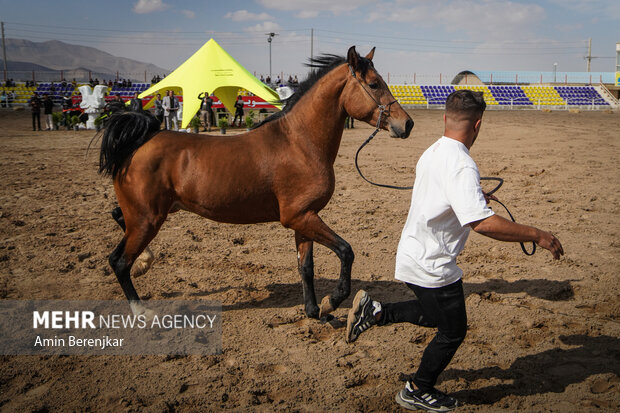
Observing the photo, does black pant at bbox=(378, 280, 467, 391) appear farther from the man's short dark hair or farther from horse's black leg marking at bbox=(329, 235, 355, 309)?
horse's black leg marking at bbox=(329, 235, 355, 309)

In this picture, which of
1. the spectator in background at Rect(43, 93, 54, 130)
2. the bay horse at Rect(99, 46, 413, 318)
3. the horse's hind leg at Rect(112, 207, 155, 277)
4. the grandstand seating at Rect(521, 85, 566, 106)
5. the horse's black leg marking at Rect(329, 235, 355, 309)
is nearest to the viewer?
the horse's black leg marking at Rect(329, 235, 355, 309)

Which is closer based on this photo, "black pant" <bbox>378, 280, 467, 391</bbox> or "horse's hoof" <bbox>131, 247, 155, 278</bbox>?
"black pant" <bbox>378, 280, 467, 391</bbox>

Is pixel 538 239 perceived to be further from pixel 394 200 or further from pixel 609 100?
pixel 609 100

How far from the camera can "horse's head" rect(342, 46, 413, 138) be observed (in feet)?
13.2

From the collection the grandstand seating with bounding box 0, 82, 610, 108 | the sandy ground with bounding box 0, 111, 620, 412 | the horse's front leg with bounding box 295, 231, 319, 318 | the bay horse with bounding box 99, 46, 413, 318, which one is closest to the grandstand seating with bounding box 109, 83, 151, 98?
the grandstand seating with bounding box 0, 82, 610, 108

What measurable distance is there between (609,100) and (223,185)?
1903 inches

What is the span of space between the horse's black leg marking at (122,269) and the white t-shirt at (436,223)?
2568mm

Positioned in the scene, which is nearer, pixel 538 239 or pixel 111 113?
pixel 538 239

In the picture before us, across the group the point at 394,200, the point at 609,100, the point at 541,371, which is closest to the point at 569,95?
the point at 609,100

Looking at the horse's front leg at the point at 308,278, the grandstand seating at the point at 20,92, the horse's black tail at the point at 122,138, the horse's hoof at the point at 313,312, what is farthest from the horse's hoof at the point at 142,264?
the grandstand seating at the point at 20,92

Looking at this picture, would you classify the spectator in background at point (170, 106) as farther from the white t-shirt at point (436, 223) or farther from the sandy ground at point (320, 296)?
the white t-shirt at point (436, 223)

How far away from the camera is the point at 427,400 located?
9.34ft

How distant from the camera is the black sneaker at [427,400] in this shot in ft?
9.35

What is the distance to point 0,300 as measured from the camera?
14.6 feet
